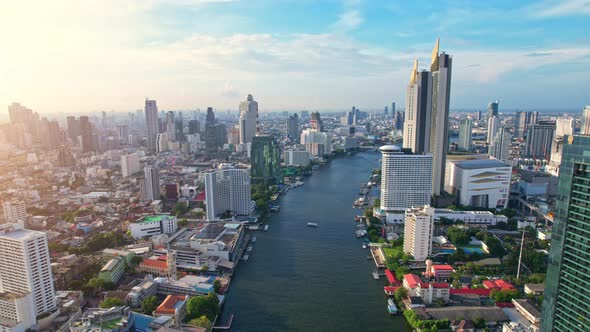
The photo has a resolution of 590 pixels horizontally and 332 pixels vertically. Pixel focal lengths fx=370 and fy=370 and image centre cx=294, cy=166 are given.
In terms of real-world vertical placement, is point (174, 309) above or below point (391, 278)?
above

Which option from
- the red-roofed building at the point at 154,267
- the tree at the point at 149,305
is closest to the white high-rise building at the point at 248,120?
the red-roofed building at the point at 154,267

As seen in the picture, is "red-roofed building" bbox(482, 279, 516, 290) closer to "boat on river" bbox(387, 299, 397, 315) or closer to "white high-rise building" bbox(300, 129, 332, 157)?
"boat on river" bbox(387, 299, 397, 315)

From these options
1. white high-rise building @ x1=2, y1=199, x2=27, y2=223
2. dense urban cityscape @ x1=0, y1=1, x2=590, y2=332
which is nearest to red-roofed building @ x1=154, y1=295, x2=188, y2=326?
dense urban cityscape @ x1=0, y1=1, x2=590, y2=332

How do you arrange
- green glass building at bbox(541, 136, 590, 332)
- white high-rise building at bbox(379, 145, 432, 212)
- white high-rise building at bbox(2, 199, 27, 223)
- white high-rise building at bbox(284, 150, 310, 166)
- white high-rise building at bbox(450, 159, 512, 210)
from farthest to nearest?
white high-rise building at bbox(284, 150, 310, 166), white high-rise building at bbox(450, 159, 512, 210), white high-rise building at bbox(379, 145, 432, 212), white high-rise building at bbox(2, 199, 27, 223), green glass building at bbox(541, 136, 590, 332)

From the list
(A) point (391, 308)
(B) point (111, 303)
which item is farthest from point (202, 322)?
(A) point (391, 308)

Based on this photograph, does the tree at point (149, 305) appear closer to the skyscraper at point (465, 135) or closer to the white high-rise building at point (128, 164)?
the white high-rise building at point (128, 164)

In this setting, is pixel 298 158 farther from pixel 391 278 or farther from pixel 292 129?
pixel 391 278
